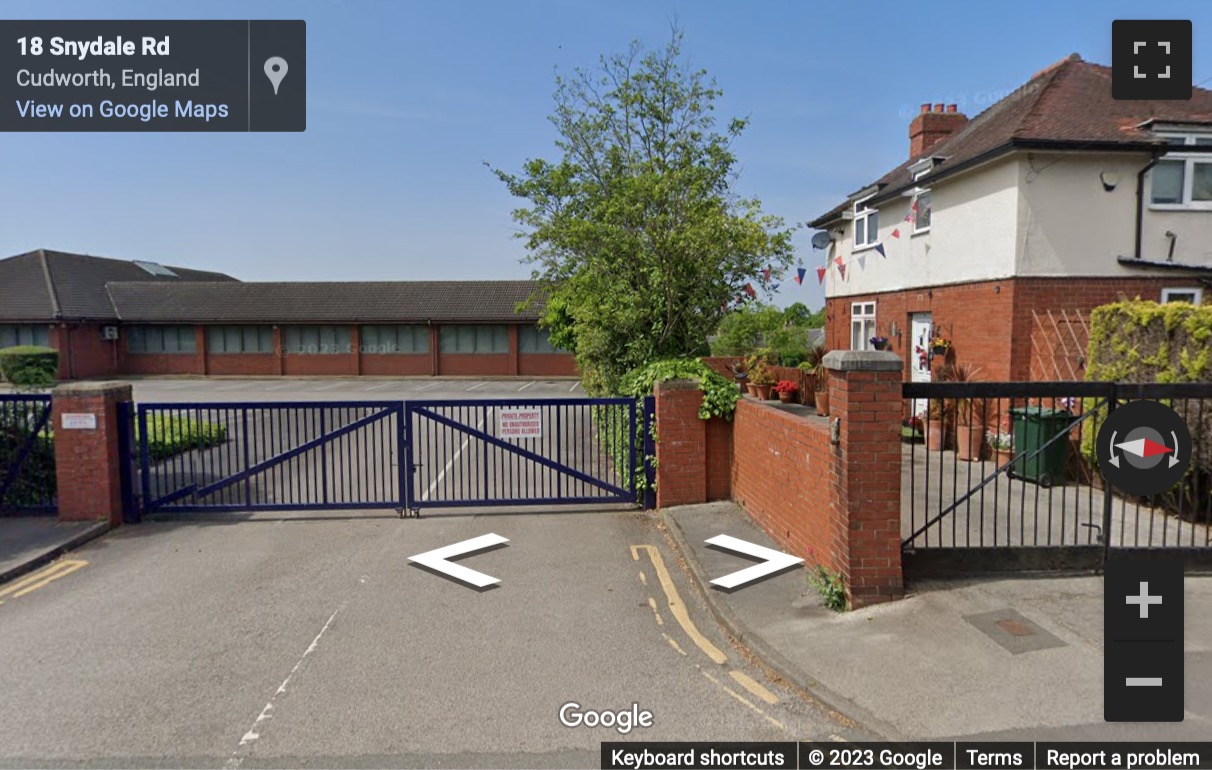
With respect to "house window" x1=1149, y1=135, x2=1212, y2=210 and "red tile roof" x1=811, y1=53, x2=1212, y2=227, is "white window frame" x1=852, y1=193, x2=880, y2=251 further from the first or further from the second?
"house window" x1=1149, y1=135, x2=1212, y2=210

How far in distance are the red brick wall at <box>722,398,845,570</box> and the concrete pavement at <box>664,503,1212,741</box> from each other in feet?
1.37

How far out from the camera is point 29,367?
2706cm

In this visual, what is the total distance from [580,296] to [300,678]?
8.84m

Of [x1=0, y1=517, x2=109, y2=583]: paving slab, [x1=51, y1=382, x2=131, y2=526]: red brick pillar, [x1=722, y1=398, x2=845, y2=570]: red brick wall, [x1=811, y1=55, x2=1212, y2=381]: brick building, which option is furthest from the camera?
[x1=811, y1=55, x2=1212, y2=381]: brick building

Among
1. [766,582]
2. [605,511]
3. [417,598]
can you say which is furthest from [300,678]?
[605,511]

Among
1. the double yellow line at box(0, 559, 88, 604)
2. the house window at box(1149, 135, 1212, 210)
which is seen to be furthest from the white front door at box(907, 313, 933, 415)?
the double yellow line at box(0, 559, 88, 604)

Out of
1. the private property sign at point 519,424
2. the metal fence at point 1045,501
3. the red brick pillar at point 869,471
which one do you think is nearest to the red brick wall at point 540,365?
the metal fence at point 1045,501

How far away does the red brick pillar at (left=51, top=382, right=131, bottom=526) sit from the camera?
7.98 meters

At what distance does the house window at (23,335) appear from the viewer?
35094 mm

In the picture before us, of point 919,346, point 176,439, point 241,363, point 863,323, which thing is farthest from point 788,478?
point 241,363

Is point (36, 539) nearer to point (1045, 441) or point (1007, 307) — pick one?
point (1045, 441)

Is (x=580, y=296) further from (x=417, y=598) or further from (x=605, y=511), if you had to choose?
(x=417, y=598)

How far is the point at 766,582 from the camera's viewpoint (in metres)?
5.81

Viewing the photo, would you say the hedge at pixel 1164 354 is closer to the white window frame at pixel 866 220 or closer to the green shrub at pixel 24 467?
the white window frame at pixel 866 220
